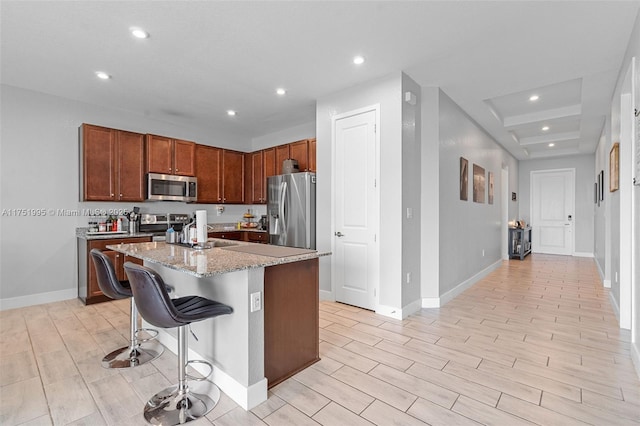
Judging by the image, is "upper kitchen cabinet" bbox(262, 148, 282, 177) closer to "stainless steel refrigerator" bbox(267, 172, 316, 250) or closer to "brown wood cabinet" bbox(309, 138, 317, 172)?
"brown wood cabinet" bbox(309, 138, 317, 172)

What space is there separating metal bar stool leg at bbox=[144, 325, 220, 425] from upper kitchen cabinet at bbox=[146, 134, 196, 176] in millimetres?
3689

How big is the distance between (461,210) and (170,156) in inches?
180

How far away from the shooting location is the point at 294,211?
4398 mm

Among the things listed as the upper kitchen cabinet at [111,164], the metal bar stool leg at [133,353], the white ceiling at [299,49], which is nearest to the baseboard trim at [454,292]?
the white ceiling at [299,49]

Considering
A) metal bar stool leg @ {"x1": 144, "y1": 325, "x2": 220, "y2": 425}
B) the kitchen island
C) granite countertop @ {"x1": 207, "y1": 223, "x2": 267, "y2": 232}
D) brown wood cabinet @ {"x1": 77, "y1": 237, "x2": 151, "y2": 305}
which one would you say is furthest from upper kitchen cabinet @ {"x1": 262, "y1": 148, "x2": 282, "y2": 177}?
metal bar stool leg @ {"x1": 144, "y1": 325, "x2": 220, "y2": 425}

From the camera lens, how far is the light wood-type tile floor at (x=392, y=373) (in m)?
1.84

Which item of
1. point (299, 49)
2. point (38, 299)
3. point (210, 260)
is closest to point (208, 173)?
point (38, 299)

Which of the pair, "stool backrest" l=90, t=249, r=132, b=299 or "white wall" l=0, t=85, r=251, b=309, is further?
"white wall" l=0, t=85, r=251, b=309

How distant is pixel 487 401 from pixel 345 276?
2.14 m

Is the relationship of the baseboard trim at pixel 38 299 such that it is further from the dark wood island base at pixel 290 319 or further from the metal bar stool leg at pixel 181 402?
the dark wood island base at pixel 290 319

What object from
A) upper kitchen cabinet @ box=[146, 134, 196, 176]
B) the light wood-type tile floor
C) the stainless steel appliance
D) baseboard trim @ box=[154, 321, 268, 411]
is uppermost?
upper kitchen cabinet @ box=[146, 134, 196, 176]

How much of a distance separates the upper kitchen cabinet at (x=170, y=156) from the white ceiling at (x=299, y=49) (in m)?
0.58

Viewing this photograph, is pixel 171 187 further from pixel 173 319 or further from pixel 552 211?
pixel 552 211

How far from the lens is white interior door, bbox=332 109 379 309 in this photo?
3676 millimetres
